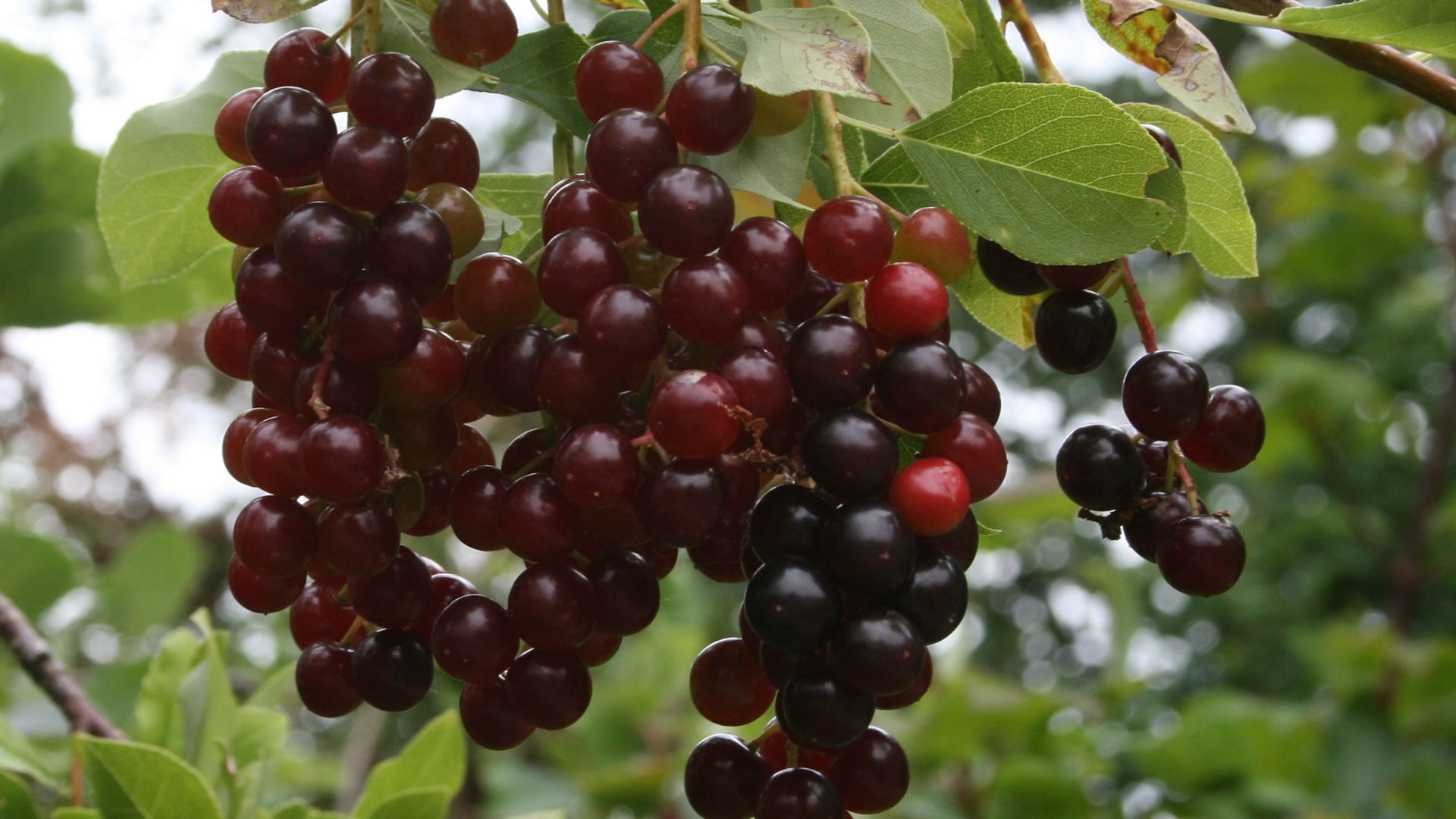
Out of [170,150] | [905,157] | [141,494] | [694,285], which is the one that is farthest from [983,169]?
[141,494]

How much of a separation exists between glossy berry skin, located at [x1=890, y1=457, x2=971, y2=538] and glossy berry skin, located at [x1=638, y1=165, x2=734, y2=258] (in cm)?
15

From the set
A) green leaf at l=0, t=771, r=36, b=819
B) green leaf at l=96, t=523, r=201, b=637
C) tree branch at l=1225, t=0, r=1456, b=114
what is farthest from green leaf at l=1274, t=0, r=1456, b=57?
green leaf at l=96, t=523, r=201, b=637

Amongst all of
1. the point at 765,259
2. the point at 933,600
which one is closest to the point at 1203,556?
the point at 933,600

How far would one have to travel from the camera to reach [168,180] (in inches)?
36.0

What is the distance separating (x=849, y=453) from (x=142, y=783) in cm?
57

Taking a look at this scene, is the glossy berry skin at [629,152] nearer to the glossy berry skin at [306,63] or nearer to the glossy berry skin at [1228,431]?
the glossy berry skin at [306,63]

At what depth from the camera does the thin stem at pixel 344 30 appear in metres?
0.70

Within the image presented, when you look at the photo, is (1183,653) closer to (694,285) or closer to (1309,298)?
(1309,298)

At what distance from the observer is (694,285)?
0.58m

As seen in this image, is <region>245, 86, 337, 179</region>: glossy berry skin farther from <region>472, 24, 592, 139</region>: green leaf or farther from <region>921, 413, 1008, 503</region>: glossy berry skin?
<region>921, 413, 1008, 503</region>: glossy berry skin

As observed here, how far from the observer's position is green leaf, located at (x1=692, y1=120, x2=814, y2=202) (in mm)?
680

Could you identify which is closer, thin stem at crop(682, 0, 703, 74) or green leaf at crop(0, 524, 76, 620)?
thin stem at crop(682, 0, 703, 74)

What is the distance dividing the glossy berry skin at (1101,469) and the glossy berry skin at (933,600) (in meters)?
0.15

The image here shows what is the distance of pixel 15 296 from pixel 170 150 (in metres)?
0.77
